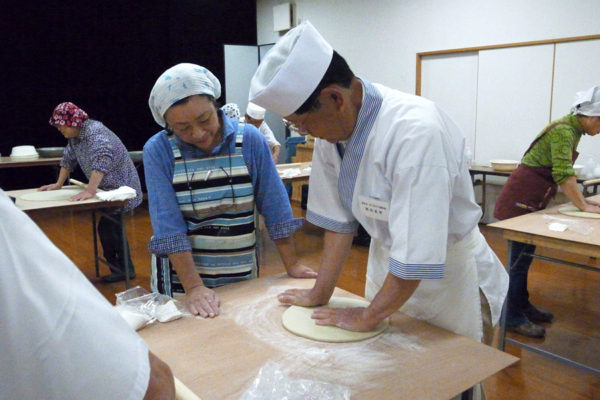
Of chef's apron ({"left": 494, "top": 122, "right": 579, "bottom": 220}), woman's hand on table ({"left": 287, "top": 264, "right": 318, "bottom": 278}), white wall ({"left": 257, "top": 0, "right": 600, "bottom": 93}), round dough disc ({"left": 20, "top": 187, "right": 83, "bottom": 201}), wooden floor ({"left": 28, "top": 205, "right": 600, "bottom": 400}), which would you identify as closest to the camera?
woman's hand on table ({"left": 287, "top": 264, "right": 318, "bottom": 278})

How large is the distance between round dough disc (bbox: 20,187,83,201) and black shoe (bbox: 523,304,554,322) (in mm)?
2974

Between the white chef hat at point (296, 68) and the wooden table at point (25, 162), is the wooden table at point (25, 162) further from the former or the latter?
the white chef hat at point (296, 68)

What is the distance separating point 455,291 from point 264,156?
0.67m

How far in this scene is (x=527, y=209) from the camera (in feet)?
8.82

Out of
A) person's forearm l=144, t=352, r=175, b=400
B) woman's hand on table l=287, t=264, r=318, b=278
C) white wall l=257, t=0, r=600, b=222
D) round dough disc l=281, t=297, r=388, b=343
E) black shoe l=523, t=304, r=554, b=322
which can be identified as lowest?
black shoe l=523, t=304, r=554, b=322

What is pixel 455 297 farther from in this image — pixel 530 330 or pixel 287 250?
pixel 530 330

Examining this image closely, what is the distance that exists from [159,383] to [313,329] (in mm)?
532

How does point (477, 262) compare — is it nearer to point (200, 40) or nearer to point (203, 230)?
point (203, 230)

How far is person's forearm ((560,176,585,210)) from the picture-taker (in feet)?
8.03

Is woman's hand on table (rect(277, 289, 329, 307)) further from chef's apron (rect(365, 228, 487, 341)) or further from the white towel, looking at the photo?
the white towel

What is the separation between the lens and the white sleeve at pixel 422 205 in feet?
2.93

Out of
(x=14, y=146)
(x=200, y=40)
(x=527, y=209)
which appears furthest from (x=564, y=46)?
(x=14, y=146)

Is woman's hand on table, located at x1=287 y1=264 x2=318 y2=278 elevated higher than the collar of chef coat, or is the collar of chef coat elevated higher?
the collar of chef coat

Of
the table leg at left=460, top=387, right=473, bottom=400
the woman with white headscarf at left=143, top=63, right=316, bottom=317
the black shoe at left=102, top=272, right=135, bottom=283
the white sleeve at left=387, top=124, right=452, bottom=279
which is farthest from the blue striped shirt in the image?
the black shoe at left=102, top=272, right=135, bottom=283
